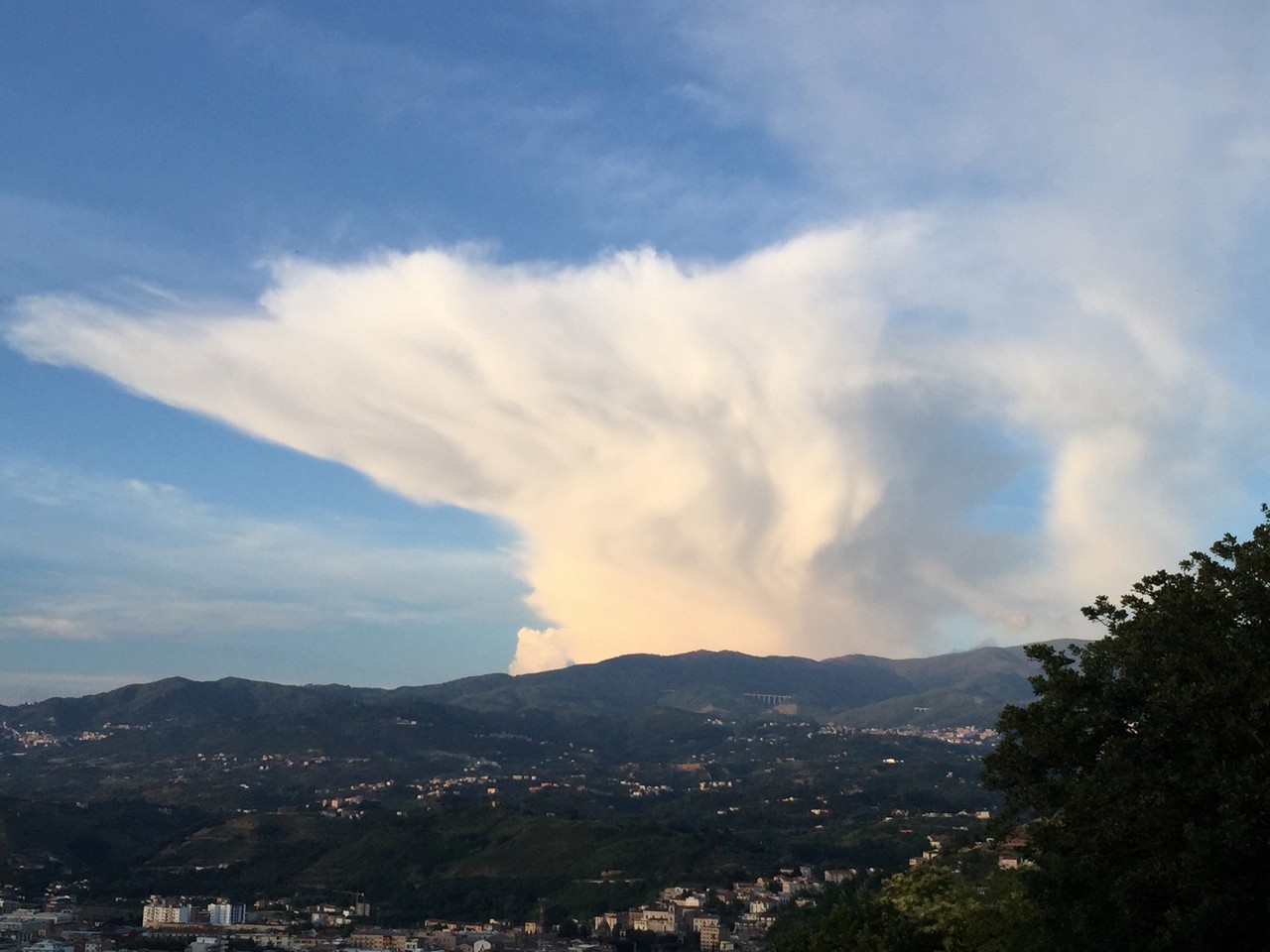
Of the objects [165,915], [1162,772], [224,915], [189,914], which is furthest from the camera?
[224,915]

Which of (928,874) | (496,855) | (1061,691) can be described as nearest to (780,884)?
(496,855)

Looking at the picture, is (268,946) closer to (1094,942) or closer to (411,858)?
(411,858)

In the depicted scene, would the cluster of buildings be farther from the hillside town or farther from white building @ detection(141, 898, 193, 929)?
the hillside town

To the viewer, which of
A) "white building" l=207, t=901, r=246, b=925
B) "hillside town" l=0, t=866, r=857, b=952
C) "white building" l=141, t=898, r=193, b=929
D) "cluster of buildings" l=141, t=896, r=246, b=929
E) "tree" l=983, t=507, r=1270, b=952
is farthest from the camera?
"white building" l=207, t=901, r=246, b=925

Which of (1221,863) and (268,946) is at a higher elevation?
(1221,863)

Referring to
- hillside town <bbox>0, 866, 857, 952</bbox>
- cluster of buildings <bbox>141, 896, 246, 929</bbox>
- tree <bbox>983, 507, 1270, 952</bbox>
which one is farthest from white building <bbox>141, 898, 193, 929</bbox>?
tree <bbox>983, 507, 1270, 952</bbox>

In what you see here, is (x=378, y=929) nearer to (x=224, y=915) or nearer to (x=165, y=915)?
(x=224, y=915)

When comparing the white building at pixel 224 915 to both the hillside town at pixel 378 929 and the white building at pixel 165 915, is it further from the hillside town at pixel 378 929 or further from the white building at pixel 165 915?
the white building at pixel 165 915

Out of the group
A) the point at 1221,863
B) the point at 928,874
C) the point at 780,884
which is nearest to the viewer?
the point at 1221,863

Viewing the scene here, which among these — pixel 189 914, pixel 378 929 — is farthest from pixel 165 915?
pixel 378 929
